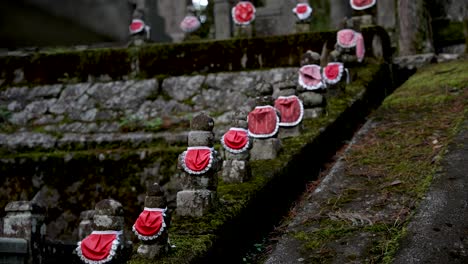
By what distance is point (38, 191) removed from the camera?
7.22 metres

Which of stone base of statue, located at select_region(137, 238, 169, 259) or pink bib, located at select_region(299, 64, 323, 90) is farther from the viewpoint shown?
pink bib, located at select_region(299, 64, 323, 90)

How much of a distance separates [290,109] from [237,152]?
1566 mm

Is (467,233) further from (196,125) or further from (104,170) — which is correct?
(104,170)

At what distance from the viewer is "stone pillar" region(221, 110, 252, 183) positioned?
4.38 m

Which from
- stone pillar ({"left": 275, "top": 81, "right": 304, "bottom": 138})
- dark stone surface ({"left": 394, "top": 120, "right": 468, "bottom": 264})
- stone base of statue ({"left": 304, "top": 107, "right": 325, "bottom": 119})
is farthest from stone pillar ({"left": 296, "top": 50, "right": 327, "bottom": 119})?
dark stone surface ({"left": 394, "top": 120, "right": 468, "bottom": 264})

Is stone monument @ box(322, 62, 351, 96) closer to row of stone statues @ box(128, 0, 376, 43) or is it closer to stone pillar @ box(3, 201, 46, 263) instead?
row of stone statues @ box(128, 0, 376, 43)

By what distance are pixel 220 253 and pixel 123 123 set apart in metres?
5.13

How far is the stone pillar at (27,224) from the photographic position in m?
3.21

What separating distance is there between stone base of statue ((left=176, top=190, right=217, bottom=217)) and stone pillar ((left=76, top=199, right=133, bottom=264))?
0.84 m

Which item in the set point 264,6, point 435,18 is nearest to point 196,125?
point 435,18

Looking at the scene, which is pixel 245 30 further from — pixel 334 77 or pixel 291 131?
pixel 291 131

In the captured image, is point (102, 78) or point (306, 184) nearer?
point (306, 184)

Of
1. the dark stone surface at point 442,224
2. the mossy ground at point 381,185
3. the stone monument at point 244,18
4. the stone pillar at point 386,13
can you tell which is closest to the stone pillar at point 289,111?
the mossy ground at point 381,185

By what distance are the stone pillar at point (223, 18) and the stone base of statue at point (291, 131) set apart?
9.07 metres
